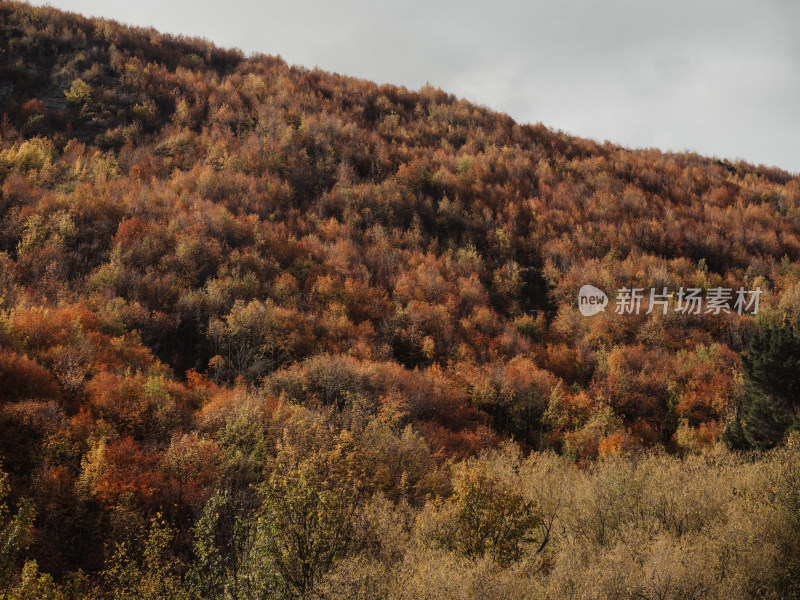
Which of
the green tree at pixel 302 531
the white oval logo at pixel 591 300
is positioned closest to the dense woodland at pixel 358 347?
the green tree at pixel 302 531

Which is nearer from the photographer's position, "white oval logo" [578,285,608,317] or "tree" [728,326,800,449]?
"tree" [728,326,800,449]

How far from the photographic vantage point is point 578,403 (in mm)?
63969

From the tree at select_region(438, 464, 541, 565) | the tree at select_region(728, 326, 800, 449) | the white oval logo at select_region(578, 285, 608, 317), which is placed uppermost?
the white oval logo at select_region(578, 285, 608, 317)

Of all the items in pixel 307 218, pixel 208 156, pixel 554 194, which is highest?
pixel 554 194

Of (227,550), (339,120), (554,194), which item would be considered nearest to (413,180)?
(339,120)

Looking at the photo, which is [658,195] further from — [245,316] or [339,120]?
[245,316]

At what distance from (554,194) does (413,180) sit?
3451cm

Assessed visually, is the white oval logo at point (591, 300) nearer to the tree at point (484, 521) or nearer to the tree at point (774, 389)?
the tree at point (774, 389)

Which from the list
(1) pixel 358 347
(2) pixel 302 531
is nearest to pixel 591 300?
(1) pixel 358 347

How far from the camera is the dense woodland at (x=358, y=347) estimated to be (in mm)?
20000

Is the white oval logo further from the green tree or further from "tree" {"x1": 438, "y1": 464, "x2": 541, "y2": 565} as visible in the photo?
the green tree

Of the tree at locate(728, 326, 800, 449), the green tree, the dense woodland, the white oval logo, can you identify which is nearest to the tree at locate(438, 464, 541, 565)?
the dense woodland

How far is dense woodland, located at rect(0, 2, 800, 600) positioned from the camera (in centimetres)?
2000

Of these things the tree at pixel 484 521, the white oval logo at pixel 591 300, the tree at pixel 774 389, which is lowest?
the tree at pixel 484 521
